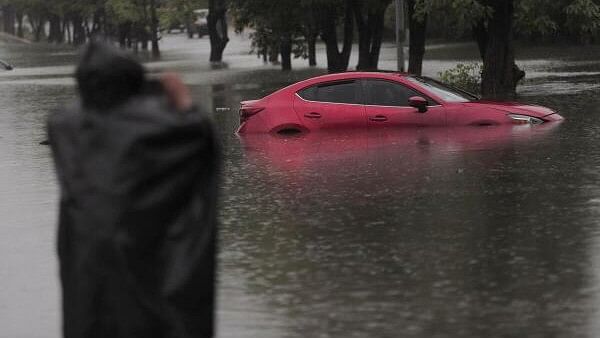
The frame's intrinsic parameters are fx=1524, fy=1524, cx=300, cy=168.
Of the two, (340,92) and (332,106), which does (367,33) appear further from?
(340,92)

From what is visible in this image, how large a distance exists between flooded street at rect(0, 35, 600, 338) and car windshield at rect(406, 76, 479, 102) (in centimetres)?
58

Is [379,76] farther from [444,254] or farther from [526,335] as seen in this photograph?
[526,335]

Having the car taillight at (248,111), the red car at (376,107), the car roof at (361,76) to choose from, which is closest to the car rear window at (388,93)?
the red car at (376,107)

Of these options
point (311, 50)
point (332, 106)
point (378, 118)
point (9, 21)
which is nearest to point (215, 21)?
point (311, 50)

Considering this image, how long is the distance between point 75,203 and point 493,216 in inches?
318

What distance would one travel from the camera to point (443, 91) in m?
21.8

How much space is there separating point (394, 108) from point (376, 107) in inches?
12.6

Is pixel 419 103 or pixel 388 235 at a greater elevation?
pixel 419 103

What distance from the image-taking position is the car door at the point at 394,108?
21.5 m

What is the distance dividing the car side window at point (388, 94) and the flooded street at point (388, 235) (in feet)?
1.74

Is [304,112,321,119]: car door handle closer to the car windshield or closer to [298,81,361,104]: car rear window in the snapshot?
[298,81,361,104]: car rear window

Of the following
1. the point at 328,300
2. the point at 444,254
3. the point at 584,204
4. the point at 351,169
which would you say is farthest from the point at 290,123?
the point at 328,300

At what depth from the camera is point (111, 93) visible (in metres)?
4.82

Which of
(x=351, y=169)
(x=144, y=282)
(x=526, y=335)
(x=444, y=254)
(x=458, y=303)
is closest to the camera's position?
(x=144, y=282)
